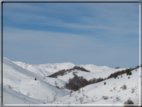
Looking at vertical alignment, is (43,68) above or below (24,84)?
above

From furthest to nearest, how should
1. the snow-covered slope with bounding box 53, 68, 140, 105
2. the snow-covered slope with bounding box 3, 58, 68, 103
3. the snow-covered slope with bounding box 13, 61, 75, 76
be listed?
the snow-covered slope with bounding box 13, 61, 75, 76, the snow-covered slope with bounding box 3, 58, 68, 103, the snow-covered slope with bounding box 53, 68, 140, 105

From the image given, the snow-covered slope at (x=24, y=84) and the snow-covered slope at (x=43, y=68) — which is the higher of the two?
the snow-covered slope at (x=43, y=68)

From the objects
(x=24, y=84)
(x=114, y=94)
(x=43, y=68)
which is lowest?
(x=114, y=94)

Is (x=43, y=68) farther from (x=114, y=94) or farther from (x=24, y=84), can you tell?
(x=114, y=94)

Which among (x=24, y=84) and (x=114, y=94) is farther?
(x=24, y=84)

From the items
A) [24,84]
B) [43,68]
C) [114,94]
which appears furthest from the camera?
[43,68]

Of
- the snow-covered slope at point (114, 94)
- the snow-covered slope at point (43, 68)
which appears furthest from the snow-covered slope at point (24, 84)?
the snow-covered slope at point (43, 68)

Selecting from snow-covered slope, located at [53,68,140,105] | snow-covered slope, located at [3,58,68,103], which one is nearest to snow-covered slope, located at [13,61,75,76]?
snow-covered slope, located at [3,58,68,103]

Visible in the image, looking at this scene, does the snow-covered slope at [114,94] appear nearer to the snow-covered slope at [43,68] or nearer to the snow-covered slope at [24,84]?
the snow-covered slope at [24,84]

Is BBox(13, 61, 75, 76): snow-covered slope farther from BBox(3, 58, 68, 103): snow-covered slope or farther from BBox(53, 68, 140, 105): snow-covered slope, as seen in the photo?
BBox(53, 68, 140, 105): snow-covered slope

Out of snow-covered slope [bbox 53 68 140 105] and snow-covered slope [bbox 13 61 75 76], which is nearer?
snow-covered slope [bbox 53 68 140 105]

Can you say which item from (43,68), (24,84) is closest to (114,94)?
(24,84)

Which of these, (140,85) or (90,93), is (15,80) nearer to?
A: (90,93)

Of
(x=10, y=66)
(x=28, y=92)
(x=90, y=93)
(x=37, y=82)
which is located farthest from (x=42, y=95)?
(x=90, y=93)
